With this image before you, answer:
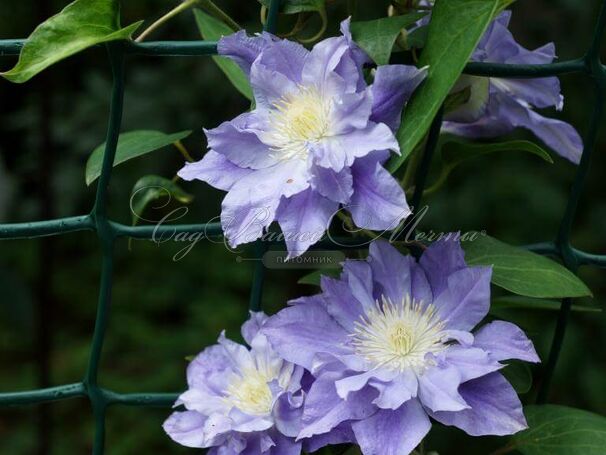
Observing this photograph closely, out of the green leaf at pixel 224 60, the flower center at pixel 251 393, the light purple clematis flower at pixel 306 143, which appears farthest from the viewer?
the green leaf at pixel 224 60

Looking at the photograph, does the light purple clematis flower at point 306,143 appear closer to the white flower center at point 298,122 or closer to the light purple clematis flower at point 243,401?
the white flower center at point 298,122

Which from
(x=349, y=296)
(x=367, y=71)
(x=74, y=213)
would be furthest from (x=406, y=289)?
(x=74, y=213)

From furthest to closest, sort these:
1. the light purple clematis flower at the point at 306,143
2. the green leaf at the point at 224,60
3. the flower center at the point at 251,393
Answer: the green leaf at the point at 224,60
the flower center at the point at 251,393
the light purple clematis flower at the point at 306,143

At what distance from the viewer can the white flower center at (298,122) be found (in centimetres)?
72

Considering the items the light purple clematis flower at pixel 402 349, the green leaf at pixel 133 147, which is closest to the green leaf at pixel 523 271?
the light purple clematis flower at pixel 402 349

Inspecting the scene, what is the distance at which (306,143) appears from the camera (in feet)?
2.35

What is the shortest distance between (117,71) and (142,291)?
1669mm

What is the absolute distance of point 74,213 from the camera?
2076mm

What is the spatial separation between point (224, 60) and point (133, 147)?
0.12 metres

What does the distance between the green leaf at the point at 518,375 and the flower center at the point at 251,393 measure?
197 millimetres

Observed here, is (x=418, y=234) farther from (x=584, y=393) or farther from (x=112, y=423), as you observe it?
(x=112, y=423)

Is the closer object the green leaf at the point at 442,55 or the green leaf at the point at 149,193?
the green leaf at the point at 442,55

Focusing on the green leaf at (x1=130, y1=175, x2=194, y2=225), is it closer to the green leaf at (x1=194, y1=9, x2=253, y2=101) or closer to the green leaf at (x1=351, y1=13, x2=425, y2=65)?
the green leaf at (x1=194, y1=9, x2=253, y2=101)

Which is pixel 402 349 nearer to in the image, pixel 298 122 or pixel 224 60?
pixel 298 122
